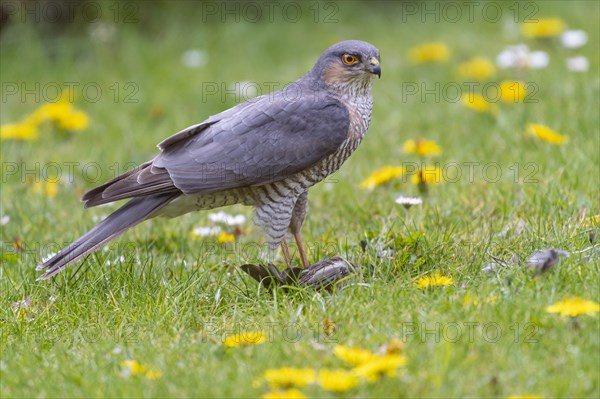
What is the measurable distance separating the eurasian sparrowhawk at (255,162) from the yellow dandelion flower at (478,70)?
10.4ft

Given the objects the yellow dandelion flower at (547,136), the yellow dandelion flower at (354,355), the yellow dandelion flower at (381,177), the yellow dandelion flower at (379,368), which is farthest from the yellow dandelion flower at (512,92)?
the yellow dandelion flower at (379,368)

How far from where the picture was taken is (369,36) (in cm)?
960

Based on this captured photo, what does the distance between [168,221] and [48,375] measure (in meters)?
2.39

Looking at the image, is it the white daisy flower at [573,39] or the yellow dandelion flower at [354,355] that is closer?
the yellow dandelion flower at [354,355]

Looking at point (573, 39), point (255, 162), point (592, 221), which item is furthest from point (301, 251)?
point (573, 39)

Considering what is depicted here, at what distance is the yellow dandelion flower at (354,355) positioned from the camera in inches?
123

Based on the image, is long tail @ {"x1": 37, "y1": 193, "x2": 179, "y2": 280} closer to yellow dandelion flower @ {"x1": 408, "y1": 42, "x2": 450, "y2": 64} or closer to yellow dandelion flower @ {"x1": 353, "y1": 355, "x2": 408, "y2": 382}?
yellow dandelion flower @ {"x1": 353, "y1": 355, "x2": 408, "y2": 382}

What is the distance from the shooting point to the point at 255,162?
456cm

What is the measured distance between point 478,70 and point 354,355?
511 cm

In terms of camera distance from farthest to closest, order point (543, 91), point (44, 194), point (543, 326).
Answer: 1. point (543, 91)
2. point (44, 194)
3. point (543, 326)

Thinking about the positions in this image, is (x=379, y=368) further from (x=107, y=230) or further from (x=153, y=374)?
(x=107, y=230)

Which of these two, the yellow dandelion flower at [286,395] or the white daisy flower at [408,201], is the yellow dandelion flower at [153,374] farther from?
the white daisy flower at [408,201]

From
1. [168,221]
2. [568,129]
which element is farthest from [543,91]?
[168,221]

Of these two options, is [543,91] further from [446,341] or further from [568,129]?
[446,341]
